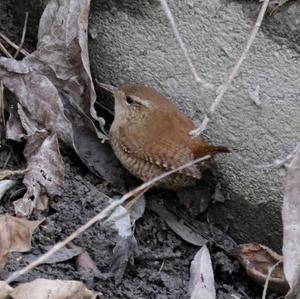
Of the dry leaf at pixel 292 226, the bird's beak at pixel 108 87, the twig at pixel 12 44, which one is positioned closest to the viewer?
the dry leaf at pixel 292 226

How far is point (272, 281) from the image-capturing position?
3.08m

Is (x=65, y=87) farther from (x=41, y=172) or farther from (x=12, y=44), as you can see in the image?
(x=41, y=172)

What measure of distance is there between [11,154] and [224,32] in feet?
3.23

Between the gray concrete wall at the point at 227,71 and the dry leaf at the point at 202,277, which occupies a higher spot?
the gray concrete wall at the point at 227,71

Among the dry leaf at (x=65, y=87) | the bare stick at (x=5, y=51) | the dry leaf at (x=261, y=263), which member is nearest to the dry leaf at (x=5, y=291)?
the dry leaf at (x=65, y=87)

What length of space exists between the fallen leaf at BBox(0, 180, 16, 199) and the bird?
19.1 inches

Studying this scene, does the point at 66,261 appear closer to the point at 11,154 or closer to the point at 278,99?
the point at 11,154

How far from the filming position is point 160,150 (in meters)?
3.20

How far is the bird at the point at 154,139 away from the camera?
10.4 ft

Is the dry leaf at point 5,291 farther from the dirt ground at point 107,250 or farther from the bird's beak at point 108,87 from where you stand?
the bird's beak at point 108,87

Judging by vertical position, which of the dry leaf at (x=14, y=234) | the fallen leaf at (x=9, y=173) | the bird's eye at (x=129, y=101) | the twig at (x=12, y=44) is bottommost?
the fallen leaf at (x=9, y=173)

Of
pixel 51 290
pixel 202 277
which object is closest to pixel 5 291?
pixel 51 290

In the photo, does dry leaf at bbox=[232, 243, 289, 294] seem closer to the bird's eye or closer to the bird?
the bird

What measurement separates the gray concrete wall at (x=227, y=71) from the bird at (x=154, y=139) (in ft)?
0.37
